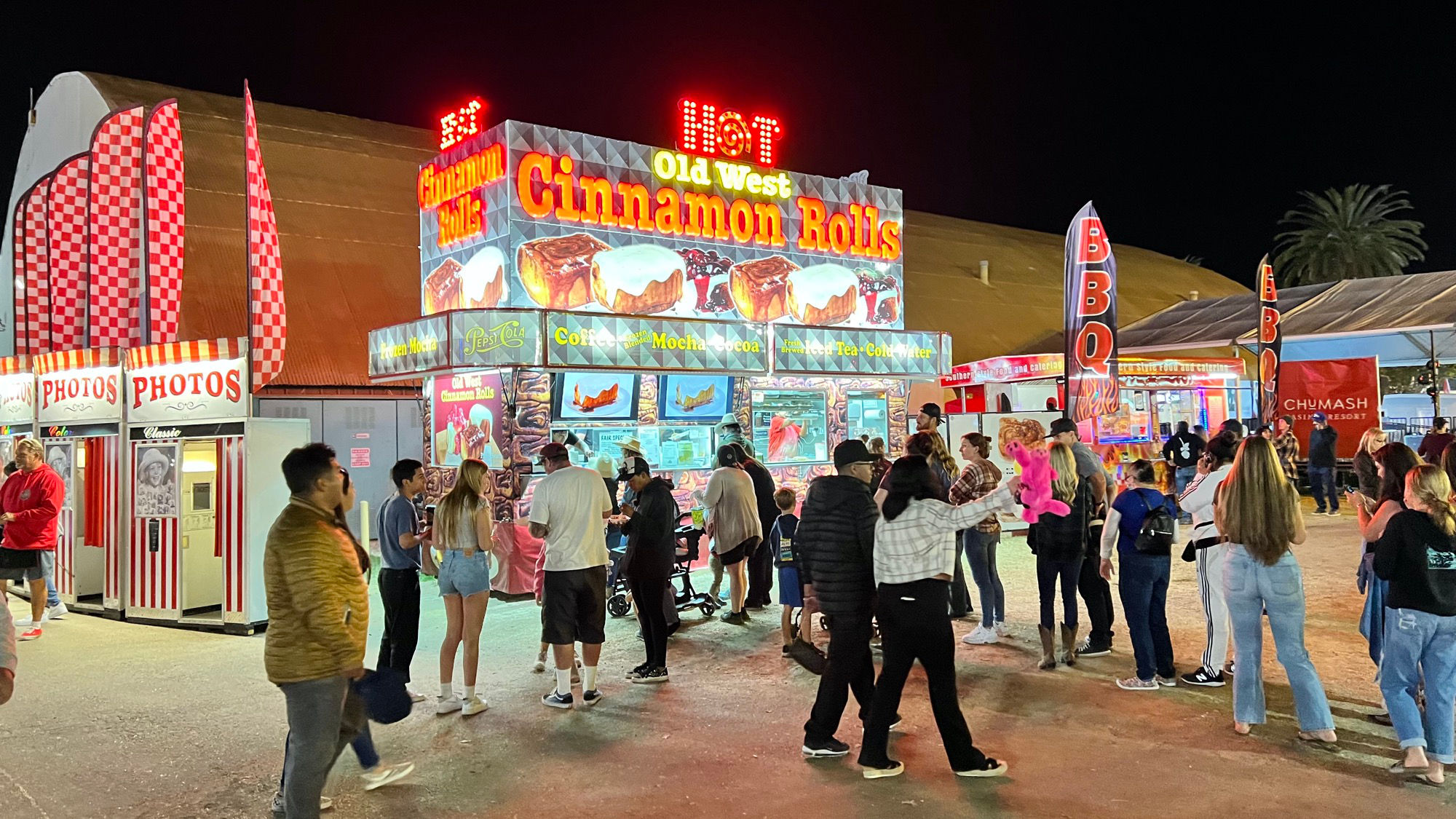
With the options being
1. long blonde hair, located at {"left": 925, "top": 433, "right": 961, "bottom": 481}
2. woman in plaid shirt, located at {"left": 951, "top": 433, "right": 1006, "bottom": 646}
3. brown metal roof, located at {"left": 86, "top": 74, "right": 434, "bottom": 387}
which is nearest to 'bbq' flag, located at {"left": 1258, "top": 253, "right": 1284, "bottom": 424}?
long blonde hair, located at {"left": 925, "top": 433, "right": 961, "bottom": 481}

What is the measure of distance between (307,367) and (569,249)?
8450 mm

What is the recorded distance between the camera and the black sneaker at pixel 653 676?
25.3ft

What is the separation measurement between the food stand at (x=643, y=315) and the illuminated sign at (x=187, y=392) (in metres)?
2.46

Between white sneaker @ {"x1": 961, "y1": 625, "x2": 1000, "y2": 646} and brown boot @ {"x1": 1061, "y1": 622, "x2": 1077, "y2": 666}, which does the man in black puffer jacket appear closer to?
brown boot @ {"x1": 1061, "y1": 622, "x2": 1077, "y2": 666}

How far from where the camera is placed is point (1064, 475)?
A: 749 cm

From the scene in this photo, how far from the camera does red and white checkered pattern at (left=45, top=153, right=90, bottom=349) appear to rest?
1360 centimetres

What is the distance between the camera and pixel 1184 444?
16.9 m

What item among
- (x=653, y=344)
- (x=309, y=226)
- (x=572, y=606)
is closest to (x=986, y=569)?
(x=572, y=606)

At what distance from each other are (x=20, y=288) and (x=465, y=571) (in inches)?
489

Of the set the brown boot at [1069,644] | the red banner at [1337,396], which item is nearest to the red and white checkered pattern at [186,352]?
the brown boot at [1069,644]

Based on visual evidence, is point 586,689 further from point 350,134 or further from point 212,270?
point 350,134

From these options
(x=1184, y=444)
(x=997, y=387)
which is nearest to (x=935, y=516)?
(x=1184, y=444)

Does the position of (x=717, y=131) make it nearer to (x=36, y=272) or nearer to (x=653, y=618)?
(x=653, y=618)

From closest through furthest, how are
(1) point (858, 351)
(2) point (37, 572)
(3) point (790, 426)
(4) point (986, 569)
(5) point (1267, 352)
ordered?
(4) point (986, 569)
(2) point (37, 572)
(3) point (790, 426)
(1) point (858, 351)
(5) point (1267, 352)
